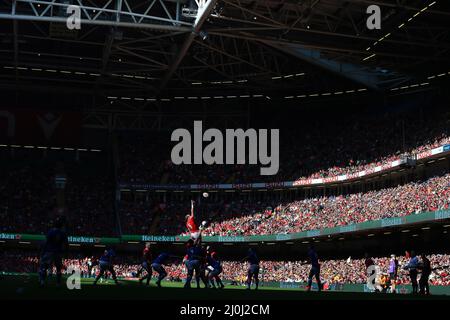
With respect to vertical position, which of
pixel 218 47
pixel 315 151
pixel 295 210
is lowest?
pixel 295 210

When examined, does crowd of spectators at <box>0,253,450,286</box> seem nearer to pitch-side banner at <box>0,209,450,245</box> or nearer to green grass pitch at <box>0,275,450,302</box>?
pitch-side banner at <box>0,209,450,245</box>

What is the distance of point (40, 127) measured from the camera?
65.1 m

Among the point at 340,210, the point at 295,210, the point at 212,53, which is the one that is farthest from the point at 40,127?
the point at 340,210

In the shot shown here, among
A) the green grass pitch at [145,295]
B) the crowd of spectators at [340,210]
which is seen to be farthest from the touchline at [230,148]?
the green grass pitch at [145,295]

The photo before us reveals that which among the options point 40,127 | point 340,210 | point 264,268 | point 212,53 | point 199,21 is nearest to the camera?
point 199,21

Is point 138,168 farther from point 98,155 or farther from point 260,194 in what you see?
point 260,194

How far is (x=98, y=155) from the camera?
69562 millimetres

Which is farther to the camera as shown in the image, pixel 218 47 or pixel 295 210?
pixel 295 210

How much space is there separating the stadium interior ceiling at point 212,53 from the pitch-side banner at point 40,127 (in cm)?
142

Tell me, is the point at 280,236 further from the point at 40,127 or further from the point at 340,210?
the point at 40,127

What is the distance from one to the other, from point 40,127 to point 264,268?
1034 inches

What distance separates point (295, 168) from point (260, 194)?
14.7ft

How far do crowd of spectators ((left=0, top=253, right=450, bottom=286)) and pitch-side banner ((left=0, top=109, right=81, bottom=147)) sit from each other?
11.7m

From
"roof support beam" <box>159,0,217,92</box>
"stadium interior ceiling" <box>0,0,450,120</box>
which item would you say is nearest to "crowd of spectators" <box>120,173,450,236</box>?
"stadium interior ceiling" <box>0,0,450,120</box>
